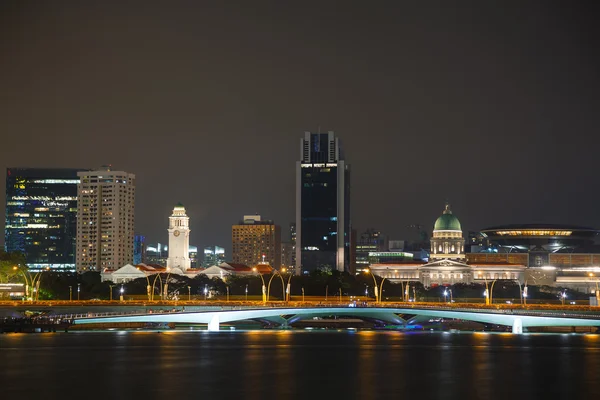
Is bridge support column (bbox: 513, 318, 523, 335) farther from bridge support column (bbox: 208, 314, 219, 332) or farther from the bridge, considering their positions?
bridge support column (bbox: 208, 314, 219, 332)

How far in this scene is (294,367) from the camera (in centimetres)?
10956

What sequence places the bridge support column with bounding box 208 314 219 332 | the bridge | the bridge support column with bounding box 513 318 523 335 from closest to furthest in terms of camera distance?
the bridge → the bridge support column with bounding box 513 318 523 335 → the bridge support column with bounding box 208 314 219 332

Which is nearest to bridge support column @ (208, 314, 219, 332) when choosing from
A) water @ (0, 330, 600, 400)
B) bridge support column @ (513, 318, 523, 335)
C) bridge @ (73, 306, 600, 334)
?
bridge @ (73, 306, 600, 334)

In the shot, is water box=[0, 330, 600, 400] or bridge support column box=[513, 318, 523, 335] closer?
water box=[0, 330, 600, 400]

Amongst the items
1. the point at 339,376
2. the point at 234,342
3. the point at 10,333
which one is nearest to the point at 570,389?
the point at 339,376

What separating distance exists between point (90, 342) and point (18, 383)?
47.3 metres

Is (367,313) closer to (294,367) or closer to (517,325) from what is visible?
(517,325)

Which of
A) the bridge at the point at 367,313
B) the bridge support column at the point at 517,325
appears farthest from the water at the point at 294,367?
the bridge support column at the point at 517,325

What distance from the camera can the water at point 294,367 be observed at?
9088cm

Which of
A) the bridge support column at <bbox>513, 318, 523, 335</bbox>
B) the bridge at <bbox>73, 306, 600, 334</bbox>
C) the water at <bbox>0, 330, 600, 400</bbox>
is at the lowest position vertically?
the water at <bbox>0, 330, 600, 400</bbox>

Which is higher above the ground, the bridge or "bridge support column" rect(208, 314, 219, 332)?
the bridge

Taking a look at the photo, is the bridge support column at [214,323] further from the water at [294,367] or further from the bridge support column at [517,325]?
the bridge support column at [517,325]

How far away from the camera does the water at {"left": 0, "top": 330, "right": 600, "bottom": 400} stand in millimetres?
90875

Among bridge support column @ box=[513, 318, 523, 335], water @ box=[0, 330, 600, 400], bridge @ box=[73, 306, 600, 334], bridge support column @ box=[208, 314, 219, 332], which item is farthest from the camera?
bridge support column @ box=[208, 314, 219, 332]
